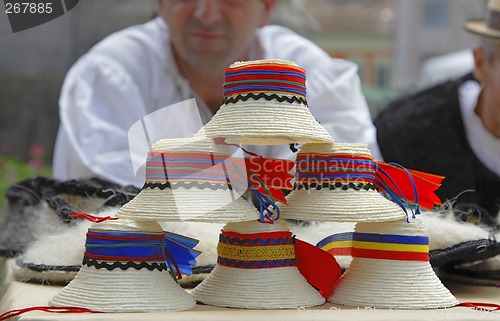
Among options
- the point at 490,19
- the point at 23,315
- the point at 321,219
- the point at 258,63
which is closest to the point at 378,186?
the point at 321,219

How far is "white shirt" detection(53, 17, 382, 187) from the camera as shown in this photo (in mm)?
1561

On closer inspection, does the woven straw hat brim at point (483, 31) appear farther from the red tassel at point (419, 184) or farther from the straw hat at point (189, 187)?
the straw hat at point (189, 187)

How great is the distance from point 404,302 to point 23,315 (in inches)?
16.7

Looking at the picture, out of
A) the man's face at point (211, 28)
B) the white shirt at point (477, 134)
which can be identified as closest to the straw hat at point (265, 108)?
the man's face at point (211, 28)

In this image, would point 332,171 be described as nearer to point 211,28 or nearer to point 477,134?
point 211,28

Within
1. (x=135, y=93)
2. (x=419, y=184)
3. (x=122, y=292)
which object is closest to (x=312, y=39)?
(x=135, y=93)

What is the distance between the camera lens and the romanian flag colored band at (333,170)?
0.86 m

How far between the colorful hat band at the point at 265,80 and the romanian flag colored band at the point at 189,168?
9 centimetres

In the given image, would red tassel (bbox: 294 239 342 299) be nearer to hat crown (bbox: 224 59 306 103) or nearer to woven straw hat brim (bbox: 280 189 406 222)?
woven straw hat brim (bbox: 280 189 406 222)

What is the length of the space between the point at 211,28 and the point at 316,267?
0.76 m

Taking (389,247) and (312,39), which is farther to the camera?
(312,39)

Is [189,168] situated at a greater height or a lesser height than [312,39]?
greater

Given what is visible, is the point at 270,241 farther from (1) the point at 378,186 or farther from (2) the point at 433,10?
(2) the point at 433,10

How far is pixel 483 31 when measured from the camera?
1849mm
